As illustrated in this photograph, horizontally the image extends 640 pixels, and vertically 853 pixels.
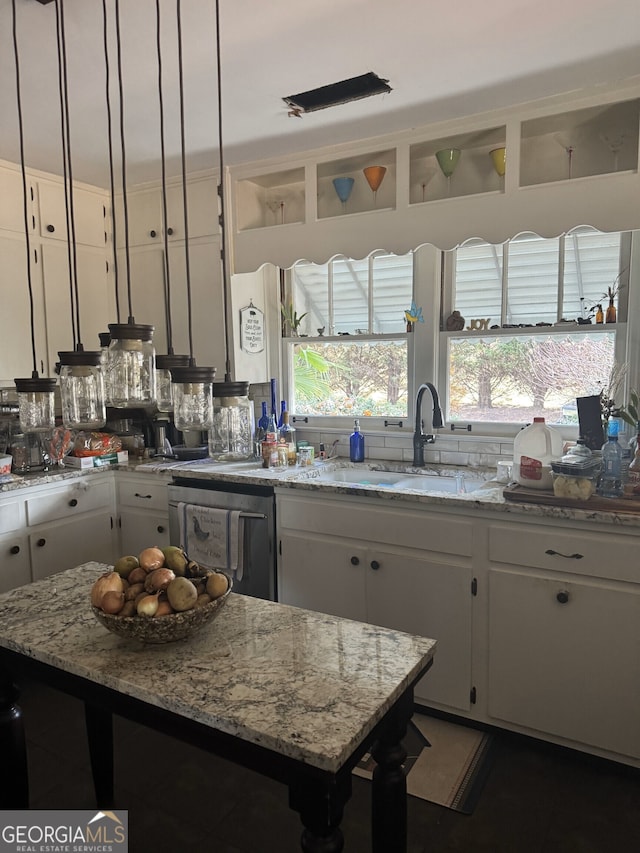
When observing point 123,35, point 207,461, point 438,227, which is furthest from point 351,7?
point 207,461

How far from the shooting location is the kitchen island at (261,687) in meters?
1.12

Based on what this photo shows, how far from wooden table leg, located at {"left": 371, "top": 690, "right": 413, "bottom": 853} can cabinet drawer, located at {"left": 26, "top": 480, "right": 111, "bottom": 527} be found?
2268 mm

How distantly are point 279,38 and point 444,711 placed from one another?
8.54 ft

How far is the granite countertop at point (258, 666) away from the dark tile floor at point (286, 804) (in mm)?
856

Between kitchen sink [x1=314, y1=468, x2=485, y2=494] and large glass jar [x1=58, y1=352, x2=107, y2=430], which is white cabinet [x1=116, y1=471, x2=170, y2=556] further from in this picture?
large glass jar [x1=58, y1=352, x2=107, y2=430]

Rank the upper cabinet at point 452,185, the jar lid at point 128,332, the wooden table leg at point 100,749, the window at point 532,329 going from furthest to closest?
the window at point 532,329 < the upper cabinet at point 452,185 < the wooden table leg at point 100,749 < the jar lid at point 128,332

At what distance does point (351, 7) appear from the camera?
1.84m

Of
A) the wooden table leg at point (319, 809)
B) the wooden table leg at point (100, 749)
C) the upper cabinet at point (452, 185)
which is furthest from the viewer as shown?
the upper cabinet at point (452, 185)

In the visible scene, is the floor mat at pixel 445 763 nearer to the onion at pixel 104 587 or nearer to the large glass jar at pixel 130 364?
the onion at pixel 104 587

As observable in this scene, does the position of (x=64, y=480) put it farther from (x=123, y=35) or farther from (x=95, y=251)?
(x=123, y=35)

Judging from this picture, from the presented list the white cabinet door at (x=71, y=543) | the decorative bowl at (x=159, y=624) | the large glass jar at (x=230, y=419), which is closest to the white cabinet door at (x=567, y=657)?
the large glass jar at (x=230, y=419)

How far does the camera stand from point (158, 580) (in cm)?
139

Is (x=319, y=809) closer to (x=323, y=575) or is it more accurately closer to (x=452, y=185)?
(x=323, y=575)

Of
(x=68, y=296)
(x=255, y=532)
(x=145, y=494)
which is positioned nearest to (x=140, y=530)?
(x=145, y=494)
